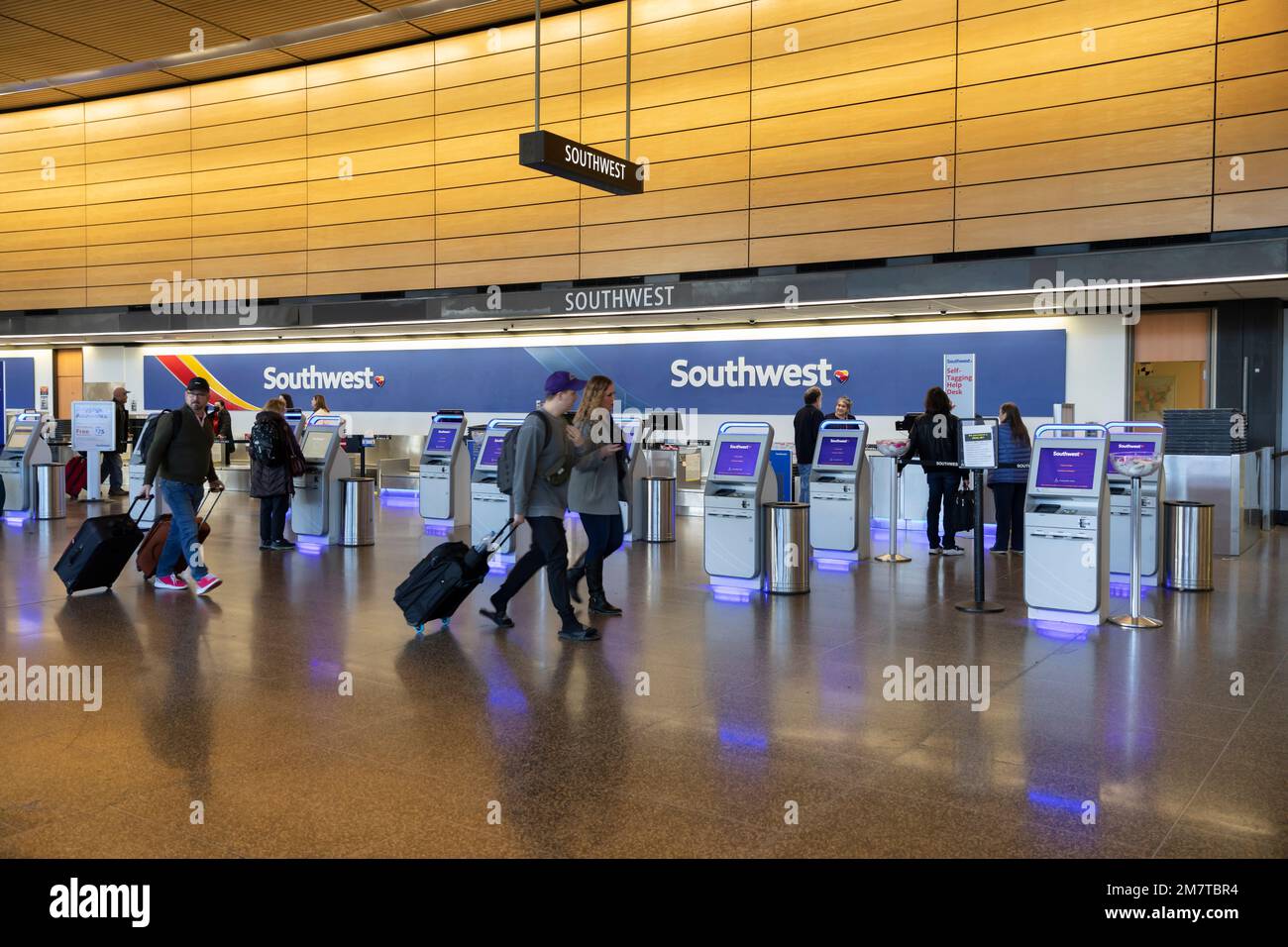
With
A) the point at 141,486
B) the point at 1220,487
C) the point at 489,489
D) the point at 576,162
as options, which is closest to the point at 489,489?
the point at 489,489

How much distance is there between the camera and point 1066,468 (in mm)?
7121

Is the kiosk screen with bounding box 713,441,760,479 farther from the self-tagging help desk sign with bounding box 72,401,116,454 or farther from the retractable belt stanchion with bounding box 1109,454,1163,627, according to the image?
the self-tagging help desk sign with bounding box 72,401,116,454

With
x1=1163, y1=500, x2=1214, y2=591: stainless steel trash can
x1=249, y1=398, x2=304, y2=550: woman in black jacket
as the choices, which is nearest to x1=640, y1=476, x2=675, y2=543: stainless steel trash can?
x1=249, y1=398, x2=304, y2=550: woman in black jacket

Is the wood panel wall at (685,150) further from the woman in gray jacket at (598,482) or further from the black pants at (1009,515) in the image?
the woman in gray jacket at (598,482)

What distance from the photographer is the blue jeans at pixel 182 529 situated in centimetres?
773

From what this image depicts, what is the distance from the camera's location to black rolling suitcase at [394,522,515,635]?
6.43 meters

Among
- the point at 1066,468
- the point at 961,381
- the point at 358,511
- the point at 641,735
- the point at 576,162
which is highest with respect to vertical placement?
the point at 576,162

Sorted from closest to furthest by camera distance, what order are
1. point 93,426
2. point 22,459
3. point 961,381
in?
point 22,459, point 961,381, point 93,426

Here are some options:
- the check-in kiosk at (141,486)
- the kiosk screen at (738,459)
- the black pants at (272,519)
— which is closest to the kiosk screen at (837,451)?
the kiosk screen at (738,459)

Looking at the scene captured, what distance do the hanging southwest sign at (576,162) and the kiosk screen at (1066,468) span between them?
4.09 m

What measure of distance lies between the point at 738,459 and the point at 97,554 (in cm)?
480
